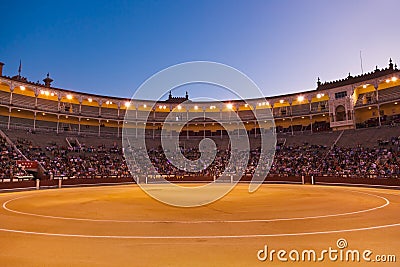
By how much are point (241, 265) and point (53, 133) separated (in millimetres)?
49677

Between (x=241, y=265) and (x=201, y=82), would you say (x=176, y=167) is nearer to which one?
(x=201, y=82)

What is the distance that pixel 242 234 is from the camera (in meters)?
8.59

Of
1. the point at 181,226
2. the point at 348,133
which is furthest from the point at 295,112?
the point at 181,226
